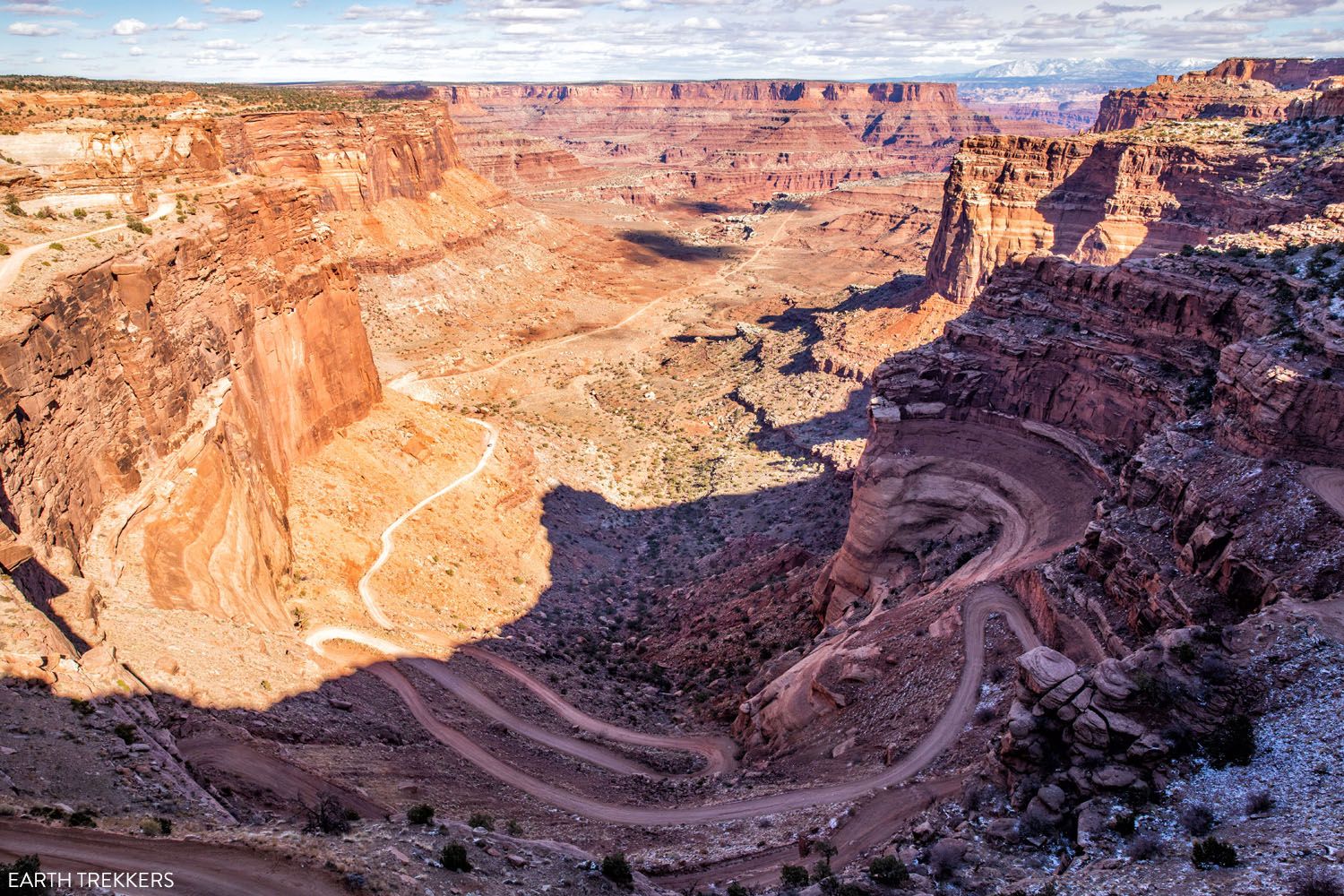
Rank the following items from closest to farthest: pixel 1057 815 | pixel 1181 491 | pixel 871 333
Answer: pixel 1057 815 < pixel 1181 491 < pixel 871 333

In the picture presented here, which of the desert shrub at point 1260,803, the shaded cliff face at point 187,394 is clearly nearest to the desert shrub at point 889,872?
the desert shrub at point 1260,803

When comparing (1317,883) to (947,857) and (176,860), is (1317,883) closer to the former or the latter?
(947,857)

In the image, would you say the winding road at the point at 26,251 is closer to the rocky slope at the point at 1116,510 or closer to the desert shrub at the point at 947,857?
the rocky slope at the point at 1116,510

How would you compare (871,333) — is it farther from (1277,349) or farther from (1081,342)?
(1277,349)

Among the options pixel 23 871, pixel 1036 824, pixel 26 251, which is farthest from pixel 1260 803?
pixel 26 251

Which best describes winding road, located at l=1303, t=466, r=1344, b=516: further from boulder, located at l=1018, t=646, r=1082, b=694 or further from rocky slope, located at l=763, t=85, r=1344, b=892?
boulder, located at l=1018, t=646, r=1082, b=694

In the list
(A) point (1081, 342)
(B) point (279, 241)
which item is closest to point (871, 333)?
(A) point (1081, 342)

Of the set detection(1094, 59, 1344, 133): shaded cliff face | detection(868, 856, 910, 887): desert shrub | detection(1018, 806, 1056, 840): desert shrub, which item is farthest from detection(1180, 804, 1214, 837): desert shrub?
detection(1094, 59, 1344, 133): shaded cliff face
